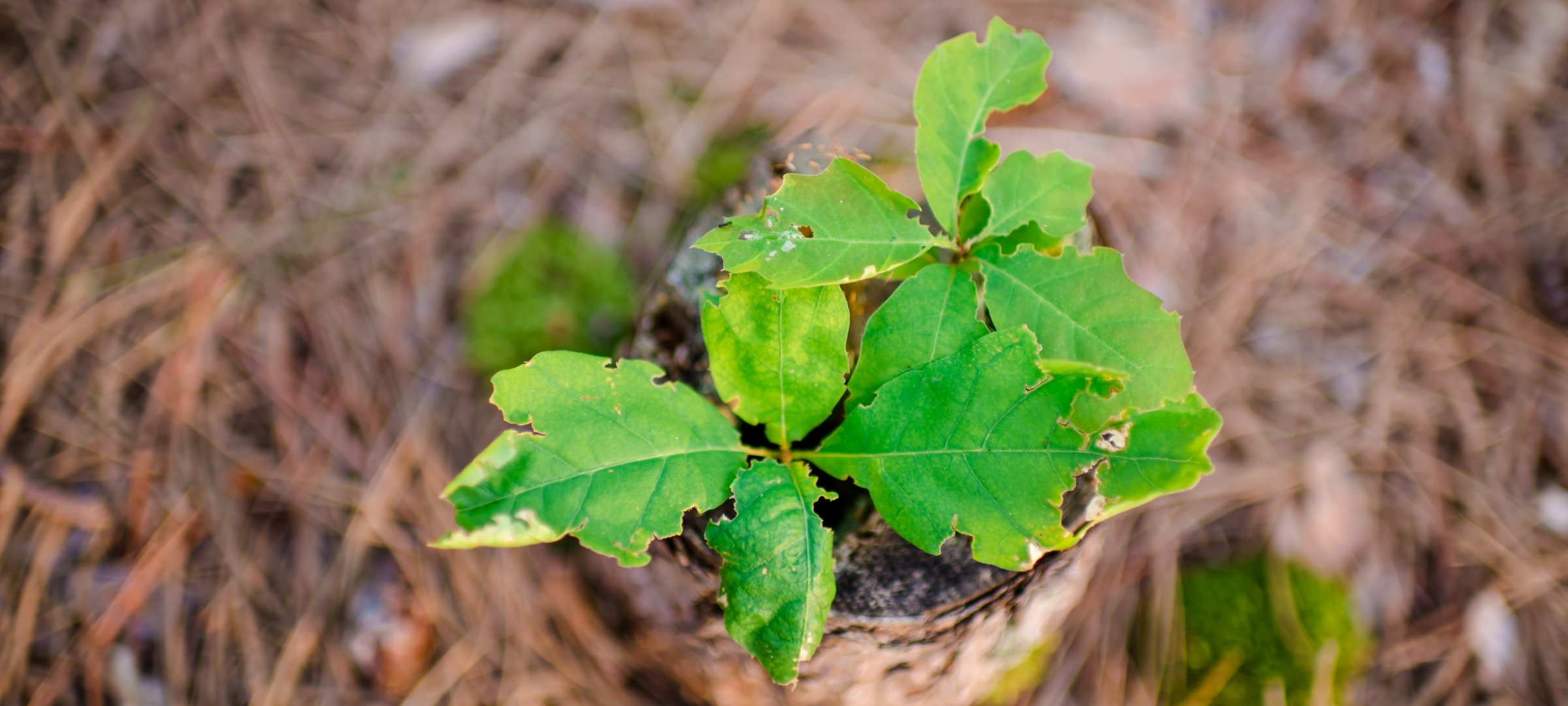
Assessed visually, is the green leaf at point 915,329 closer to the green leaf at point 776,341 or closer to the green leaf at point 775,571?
the green leaf at point 776,341

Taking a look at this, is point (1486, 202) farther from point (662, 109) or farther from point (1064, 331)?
point (662, 109)

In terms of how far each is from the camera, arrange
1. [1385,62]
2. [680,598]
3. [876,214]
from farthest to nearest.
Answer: [1385,62] < [680,598] < [876,214]

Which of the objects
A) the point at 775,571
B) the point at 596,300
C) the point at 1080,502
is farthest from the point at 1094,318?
the point at 596,300

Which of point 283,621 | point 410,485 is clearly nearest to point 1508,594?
point 410,485

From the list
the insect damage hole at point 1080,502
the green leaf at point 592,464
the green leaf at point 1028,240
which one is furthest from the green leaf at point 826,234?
the insect damage hole at point 1080,502

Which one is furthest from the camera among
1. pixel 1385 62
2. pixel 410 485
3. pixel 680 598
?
pixel 1385 62
